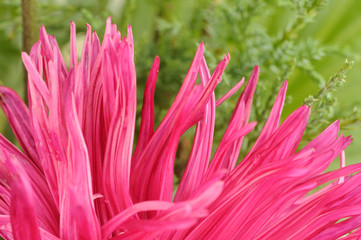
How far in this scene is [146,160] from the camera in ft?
0.94

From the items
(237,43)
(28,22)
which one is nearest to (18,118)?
(28,22)

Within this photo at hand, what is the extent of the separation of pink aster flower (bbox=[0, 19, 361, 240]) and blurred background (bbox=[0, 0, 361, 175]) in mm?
70

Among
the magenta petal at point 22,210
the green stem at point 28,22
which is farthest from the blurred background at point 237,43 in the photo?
the magenta petal at point 22,210

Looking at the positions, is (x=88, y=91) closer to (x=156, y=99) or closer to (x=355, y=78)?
(x=156, y=99)

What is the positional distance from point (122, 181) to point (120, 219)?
0.04 m

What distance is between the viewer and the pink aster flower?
254 mm

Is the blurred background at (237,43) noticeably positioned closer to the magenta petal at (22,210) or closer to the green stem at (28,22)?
the green stem at (28,22)

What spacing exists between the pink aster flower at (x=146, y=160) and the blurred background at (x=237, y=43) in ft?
0.23

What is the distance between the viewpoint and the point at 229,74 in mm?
416

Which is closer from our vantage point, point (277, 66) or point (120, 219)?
point (120, 219)

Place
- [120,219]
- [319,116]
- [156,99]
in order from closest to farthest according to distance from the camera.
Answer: [120,219], [319,116], [156,99]

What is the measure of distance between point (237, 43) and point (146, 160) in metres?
0.20

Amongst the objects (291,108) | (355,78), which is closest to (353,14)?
(355,78)

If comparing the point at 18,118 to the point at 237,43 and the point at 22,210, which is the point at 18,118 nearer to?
the point at 22,210
